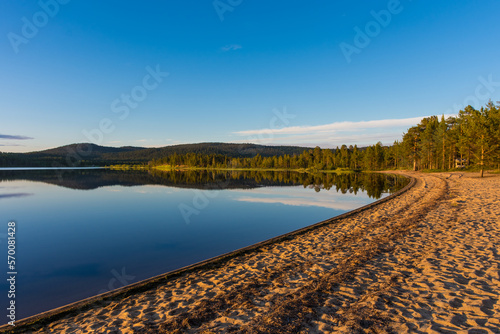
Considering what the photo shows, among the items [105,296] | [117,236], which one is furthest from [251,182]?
[105,296]

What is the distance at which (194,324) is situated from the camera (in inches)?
249

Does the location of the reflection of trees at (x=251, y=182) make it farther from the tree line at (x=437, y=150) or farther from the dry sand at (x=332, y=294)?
the dry sand at (x=332, y=294)

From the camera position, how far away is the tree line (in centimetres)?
4922

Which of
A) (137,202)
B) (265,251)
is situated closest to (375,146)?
(137,202)

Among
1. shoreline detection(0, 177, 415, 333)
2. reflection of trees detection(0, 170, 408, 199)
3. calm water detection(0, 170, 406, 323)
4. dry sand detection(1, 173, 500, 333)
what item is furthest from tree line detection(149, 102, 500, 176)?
shoreline detection(0, 177, 415, 333)

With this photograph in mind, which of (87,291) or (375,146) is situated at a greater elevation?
(375,146)

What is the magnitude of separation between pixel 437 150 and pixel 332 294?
85907mm

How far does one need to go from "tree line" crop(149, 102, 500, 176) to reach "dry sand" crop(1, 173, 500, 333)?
48.6 meters

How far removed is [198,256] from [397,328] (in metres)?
10.2

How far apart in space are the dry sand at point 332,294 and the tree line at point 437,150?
48.6m

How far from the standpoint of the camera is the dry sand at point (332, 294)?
244 inches

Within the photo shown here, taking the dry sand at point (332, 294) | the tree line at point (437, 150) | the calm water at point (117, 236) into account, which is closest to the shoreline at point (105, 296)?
the dry sand at point (332, 294)

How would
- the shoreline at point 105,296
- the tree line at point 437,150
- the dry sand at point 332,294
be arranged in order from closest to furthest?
the dry sand at point 332,294
the shoreline at point 105,296
the tree line at point 437,150

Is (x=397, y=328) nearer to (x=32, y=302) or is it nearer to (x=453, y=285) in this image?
(x=453, y=285)
